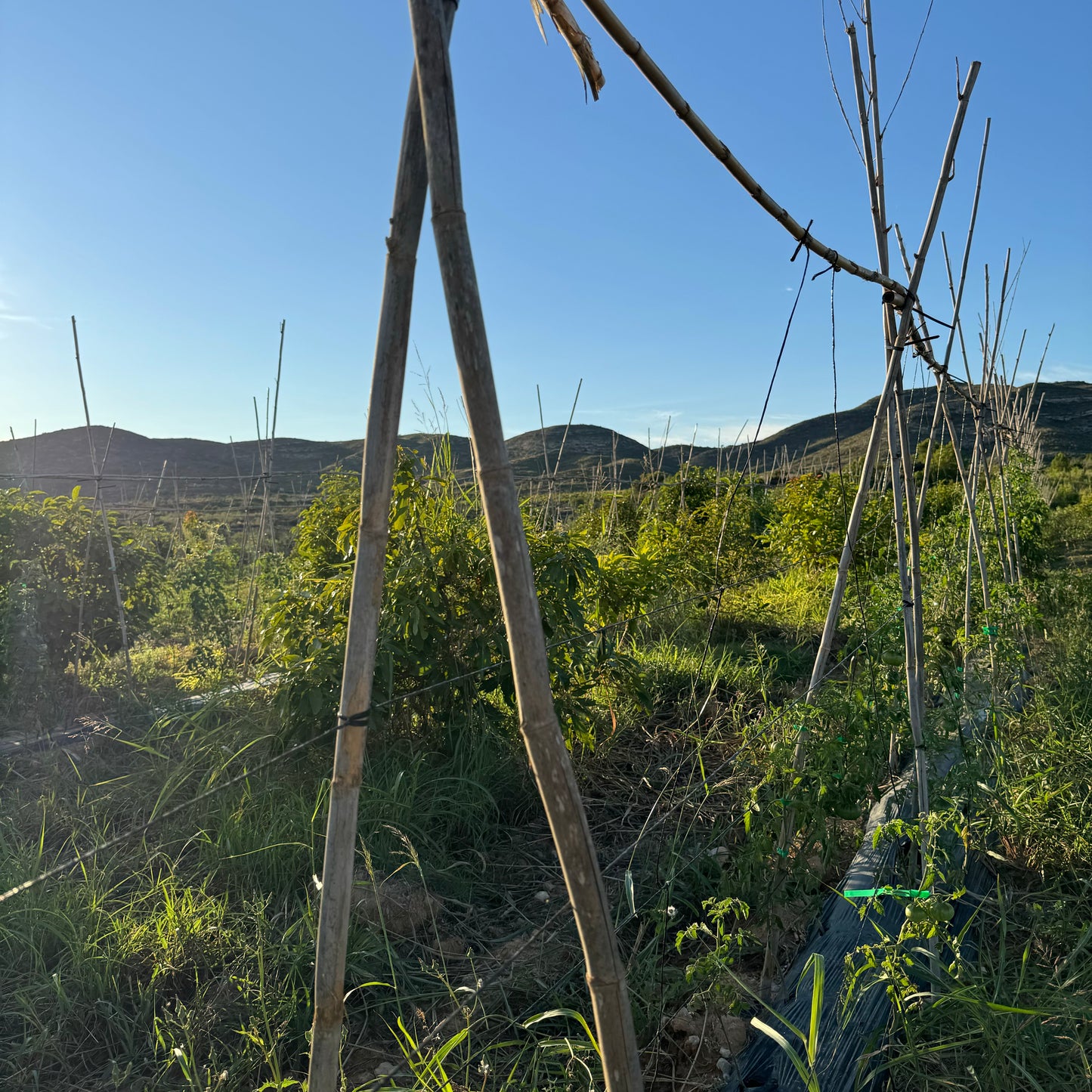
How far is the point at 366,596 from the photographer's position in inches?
43.8

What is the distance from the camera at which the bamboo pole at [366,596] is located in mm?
1074

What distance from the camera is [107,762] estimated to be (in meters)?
3.61

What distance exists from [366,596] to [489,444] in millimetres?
308

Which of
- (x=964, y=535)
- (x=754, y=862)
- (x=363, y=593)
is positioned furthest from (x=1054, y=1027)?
(x=964, y=535)

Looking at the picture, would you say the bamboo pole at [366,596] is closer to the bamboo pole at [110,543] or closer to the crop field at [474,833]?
the crop field at [474,833]

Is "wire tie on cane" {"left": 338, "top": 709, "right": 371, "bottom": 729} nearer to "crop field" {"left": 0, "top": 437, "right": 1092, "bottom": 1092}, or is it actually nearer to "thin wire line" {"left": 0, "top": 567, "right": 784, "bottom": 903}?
"thin wire line" {"left": 0, "top": 567, "right": 784, "bottom": 903}

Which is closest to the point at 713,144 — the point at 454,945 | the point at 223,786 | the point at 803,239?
the point at 803,239

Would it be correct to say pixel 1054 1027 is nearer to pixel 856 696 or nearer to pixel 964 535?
pixel 856 696

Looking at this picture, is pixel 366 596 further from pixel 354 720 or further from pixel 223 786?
pixel 223 786

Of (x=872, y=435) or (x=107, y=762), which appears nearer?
(x=872, y=435)

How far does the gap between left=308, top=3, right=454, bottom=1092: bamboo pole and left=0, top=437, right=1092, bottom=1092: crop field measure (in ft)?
1.54

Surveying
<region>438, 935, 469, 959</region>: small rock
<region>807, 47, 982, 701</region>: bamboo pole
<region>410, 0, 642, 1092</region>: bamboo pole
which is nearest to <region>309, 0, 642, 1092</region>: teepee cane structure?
<region>410, 0, 642, 1092</region>: bamboo pole

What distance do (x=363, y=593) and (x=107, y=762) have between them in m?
3.23

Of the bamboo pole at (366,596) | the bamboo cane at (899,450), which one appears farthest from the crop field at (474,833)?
the bamboo pole at (366,596)
